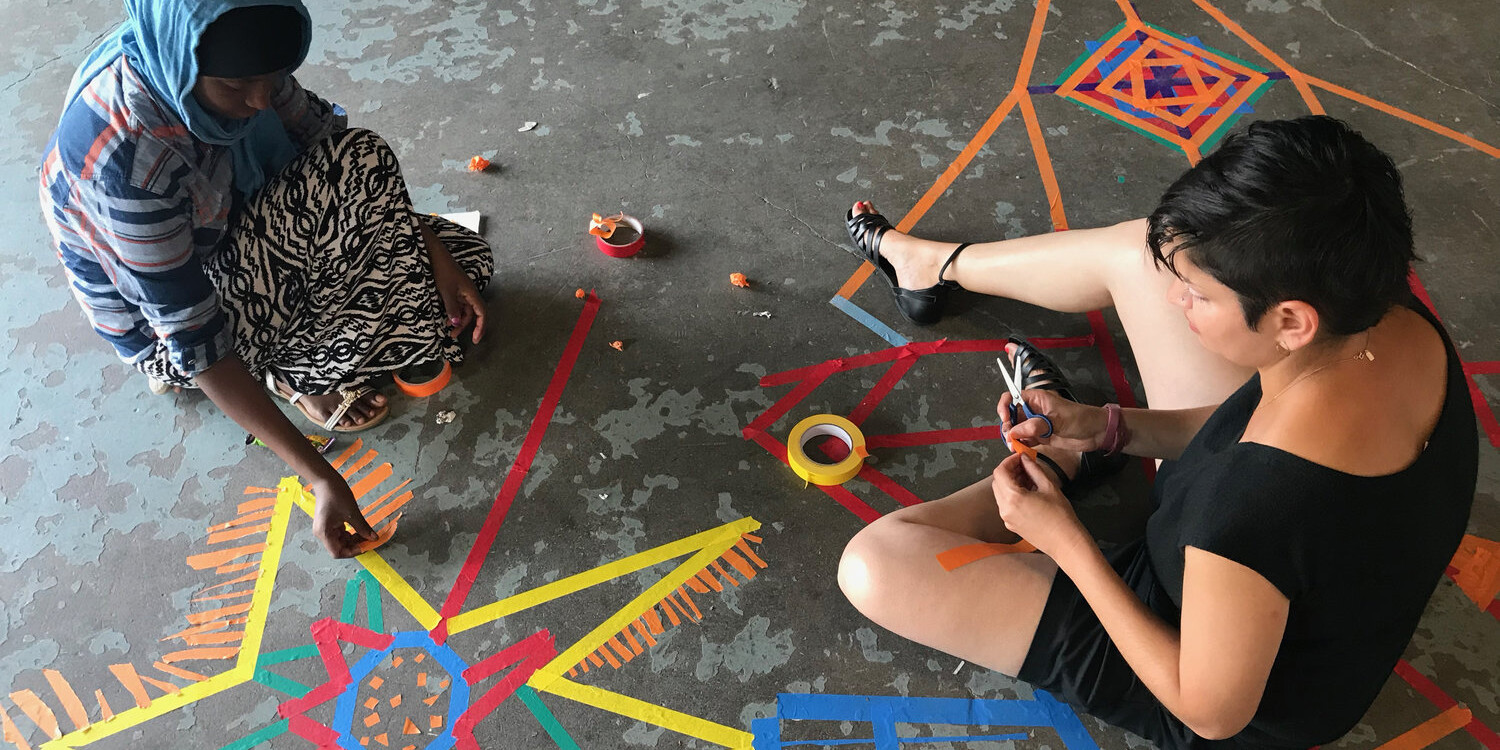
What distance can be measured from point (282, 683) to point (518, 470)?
68 cm

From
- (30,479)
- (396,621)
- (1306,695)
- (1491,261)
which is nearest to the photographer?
(1306,695)

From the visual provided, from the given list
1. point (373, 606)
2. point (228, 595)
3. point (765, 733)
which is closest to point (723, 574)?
point (765, 733)

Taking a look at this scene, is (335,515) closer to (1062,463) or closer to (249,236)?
(249,236)

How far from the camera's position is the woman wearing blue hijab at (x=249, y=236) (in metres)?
1.66

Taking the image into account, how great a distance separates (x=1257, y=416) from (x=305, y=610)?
195cm

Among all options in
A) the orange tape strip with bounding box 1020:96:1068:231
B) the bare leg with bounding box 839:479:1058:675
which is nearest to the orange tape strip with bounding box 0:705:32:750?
the bare leg with bounding box 839:479:1058:675

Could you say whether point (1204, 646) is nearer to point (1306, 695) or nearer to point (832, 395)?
point (1306, 695)

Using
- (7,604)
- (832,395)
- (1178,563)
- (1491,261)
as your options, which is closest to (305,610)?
(7,604)

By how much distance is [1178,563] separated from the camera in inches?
58.9

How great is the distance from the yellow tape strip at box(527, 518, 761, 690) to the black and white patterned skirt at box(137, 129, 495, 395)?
88 centimetres

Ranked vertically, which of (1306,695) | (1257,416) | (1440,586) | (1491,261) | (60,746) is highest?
(1257,416)

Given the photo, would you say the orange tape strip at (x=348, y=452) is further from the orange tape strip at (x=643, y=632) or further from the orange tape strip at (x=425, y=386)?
the orange tape strip at (x=643, y=632)

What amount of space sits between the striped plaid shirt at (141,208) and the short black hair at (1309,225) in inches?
71.2

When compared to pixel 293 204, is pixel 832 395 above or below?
below
